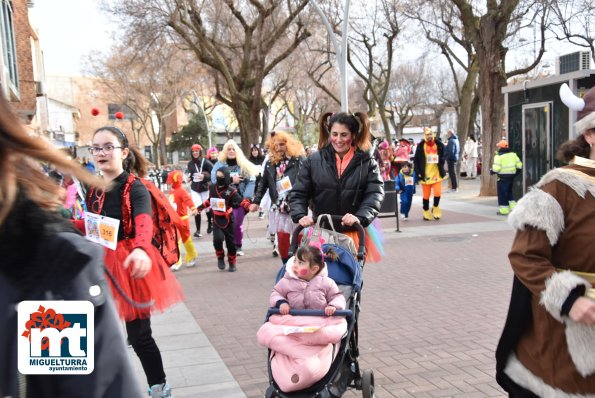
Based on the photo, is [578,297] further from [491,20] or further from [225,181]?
[491,20]

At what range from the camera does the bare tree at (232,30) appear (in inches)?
941

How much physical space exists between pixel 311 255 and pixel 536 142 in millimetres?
11740

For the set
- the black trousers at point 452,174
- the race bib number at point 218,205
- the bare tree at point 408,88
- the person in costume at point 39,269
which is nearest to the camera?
the person in costume at point 39,269

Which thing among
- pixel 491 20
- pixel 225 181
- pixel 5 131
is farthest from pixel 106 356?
pixel 491 20

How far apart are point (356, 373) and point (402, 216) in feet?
35.9

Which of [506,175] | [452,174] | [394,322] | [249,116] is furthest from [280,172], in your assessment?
[249,116]

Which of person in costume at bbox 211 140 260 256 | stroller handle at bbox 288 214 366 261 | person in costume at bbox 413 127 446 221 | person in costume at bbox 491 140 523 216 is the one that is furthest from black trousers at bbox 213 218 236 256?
person in costume at bbox 491 140 523 216

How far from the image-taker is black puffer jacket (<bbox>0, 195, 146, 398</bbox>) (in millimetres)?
1208

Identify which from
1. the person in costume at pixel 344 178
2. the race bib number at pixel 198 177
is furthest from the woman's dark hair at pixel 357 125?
the race bib number at pixel 198 177

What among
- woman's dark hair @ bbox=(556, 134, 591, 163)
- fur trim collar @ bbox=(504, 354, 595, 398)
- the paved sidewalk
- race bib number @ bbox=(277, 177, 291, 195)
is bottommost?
the paved sidewalk

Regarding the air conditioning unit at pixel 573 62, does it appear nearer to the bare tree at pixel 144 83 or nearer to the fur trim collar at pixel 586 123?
the fur trim collar at pixel 586 123

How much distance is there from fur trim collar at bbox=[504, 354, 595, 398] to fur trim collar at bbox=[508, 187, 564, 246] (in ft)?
1.84

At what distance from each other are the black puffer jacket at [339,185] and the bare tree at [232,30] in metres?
20.5

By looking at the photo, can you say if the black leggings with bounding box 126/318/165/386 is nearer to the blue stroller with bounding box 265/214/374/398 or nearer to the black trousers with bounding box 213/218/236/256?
the blue stroller with bounding box 265/214/374/398
